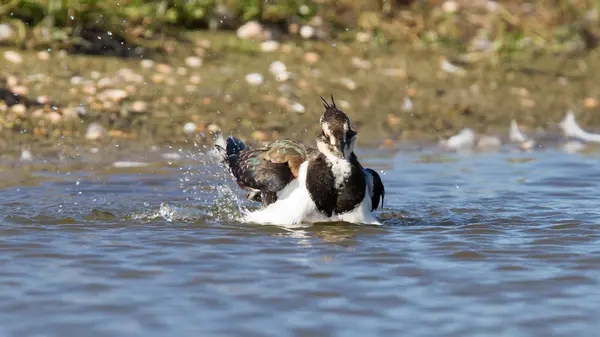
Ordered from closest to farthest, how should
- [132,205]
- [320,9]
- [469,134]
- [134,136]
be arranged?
[132,205] → [134,136] → [469,134] → [320,9]

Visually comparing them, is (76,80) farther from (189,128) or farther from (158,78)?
(189,128)

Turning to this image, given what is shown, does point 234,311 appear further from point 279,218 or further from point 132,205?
point 132,205

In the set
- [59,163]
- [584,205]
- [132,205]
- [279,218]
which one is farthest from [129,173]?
[584,205]

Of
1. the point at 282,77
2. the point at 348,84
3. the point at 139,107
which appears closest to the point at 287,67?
the point at 282,77

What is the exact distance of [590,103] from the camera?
13367 millimetres

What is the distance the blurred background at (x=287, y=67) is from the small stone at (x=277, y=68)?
18mm

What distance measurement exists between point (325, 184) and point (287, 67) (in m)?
5.30

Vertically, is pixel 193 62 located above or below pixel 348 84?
above

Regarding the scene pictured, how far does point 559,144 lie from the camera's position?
12242mm

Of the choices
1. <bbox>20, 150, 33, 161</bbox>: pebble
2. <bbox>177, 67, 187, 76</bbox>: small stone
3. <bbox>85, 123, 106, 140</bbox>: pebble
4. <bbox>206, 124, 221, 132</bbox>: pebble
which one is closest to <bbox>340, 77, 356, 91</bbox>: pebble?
<bbox>177, 67, 187, 76</bbox>: small stone

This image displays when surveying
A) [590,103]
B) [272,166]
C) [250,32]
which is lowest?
[272,166]

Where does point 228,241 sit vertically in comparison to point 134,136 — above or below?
below

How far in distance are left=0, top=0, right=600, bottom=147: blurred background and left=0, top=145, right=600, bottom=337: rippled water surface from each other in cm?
126

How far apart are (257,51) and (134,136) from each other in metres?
2.48
